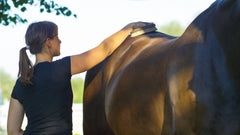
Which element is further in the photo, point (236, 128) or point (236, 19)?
point (236, 19)

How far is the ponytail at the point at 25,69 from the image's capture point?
2.76m

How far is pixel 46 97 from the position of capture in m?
2.84

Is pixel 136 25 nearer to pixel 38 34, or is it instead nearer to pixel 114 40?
pixel 114 40

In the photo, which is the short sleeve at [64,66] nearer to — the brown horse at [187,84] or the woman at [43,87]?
the woman at [43,87]

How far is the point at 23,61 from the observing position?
2.83m

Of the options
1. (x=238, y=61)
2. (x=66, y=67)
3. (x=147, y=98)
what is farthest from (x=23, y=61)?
(x=238, y=61)

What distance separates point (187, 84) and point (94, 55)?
811 millimetres

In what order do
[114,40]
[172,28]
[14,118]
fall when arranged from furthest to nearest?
[172,28] < [114,40] < [14,118]

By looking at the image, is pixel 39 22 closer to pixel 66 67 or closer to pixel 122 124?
pixel 66 67

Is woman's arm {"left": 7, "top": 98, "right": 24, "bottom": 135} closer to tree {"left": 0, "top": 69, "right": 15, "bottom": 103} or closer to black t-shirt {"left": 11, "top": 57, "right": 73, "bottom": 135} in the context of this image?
black t-shirt {"left": 11, "top": 57, "right": 73, "bottom": 135}

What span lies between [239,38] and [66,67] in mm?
1225

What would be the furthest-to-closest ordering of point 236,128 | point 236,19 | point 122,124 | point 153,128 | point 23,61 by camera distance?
point 122,124, point 153,128, point 23,61, point 236,19, point 236,128

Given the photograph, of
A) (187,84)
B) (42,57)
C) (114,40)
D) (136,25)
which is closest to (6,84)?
(136,25)

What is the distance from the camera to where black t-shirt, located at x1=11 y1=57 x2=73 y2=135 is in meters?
2.82
